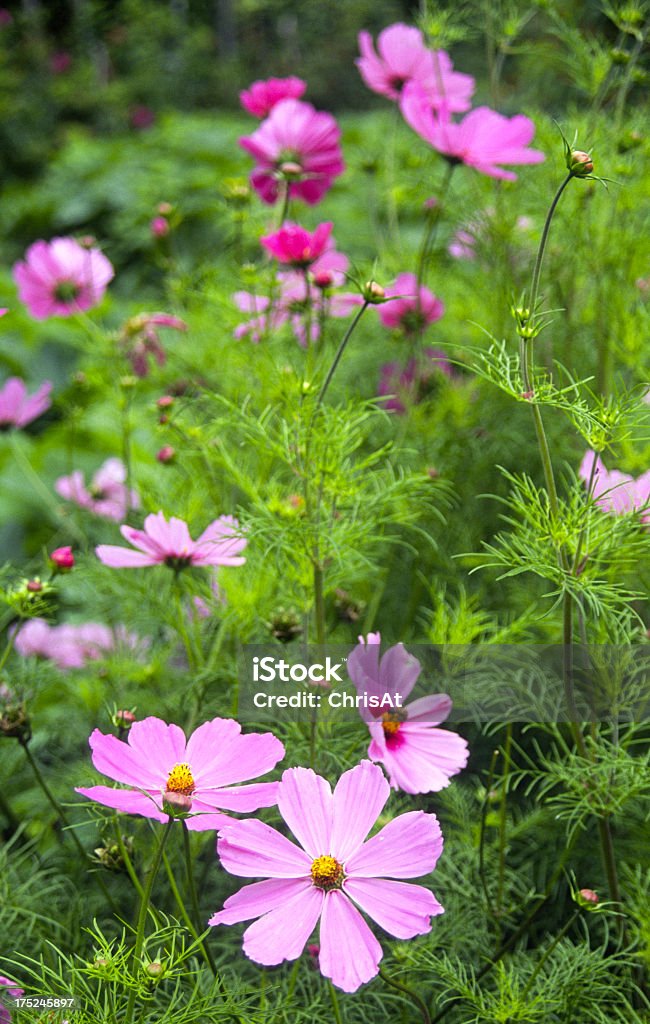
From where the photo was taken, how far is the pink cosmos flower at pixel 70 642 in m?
0.77

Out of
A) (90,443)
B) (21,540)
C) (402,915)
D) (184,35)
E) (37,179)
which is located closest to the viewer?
(402,915)

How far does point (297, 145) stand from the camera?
0.70 m

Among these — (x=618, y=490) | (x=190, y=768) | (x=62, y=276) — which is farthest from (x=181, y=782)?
(x=62, y=276)

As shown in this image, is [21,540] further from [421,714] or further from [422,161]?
[421,714]

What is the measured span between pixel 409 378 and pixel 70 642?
373 millimetres

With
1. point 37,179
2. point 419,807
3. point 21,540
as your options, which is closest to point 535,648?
point 419,807

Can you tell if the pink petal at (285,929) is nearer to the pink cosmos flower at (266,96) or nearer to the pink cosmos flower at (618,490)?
the pink cosmos flower at (618,490)

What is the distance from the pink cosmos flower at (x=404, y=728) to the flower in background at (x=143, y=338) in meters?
0.38

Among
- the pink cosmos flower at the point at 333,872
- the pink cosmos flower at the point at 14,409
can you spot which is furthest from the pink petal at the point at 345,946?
the pink cosmos flower at the point at 14,409

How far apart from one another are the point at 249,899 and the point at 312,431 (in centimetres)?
24

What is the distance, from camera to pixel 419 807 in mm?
523

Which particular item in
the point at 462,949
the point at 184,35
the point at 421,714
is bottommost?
the point at 184,35

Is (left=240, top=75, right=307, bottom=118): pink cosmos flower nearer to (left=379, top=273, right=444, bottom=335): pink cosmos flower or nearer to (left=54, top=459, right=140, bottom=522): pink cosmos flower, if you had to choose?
(left=379, top=273, right=444, bottom=335): pink cosmos flower

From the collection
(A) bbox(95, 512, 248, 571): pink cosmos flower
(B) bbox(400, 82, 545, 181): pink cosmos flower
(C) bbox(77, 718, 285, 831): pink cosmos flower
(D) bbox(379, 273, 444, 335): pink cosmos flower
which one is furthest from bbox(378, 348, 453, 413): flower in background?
(C) bbox(77, 718, 285, 831): pink cosmos flower
